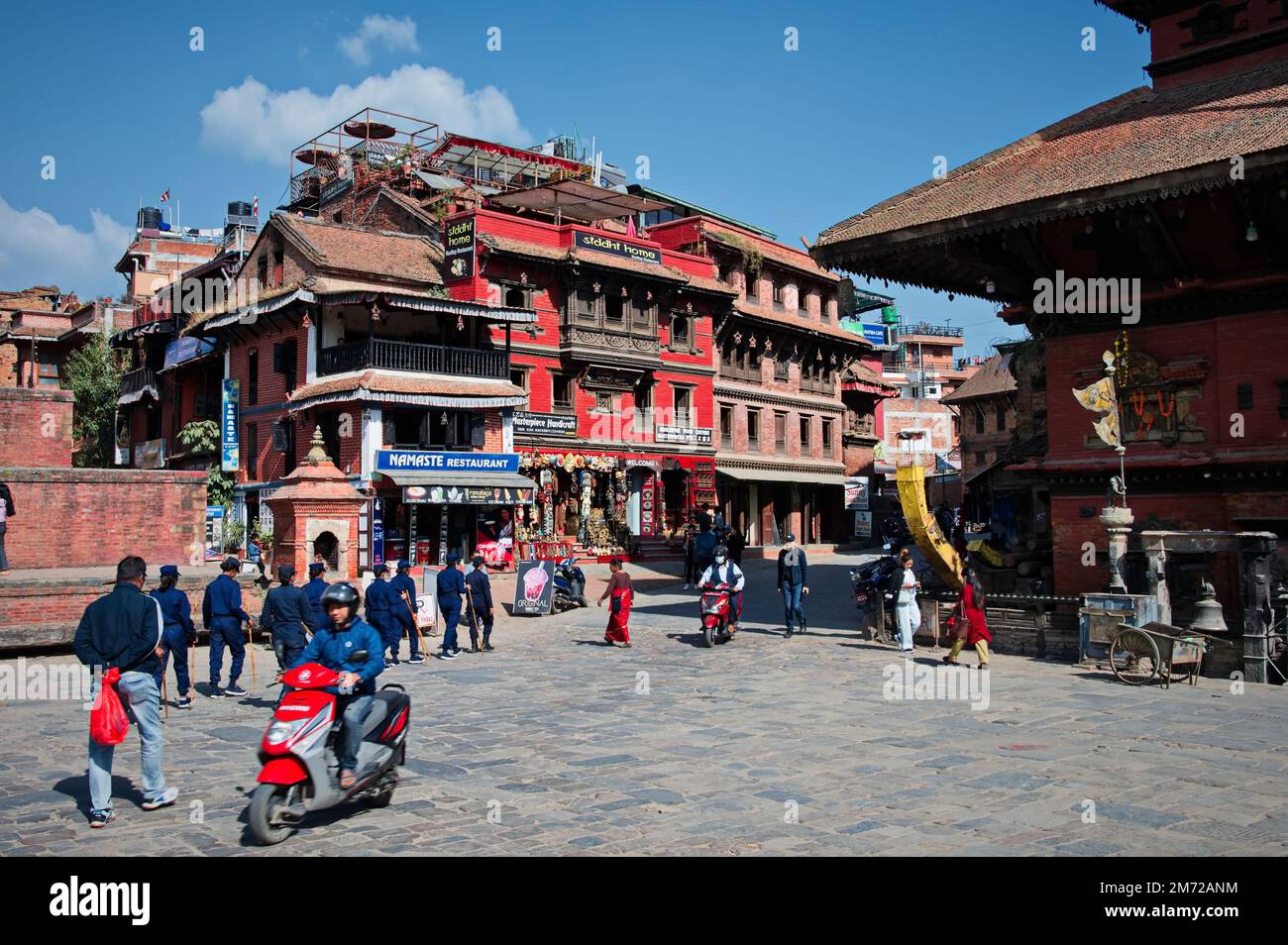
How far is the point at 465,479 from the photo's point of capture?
111 feet

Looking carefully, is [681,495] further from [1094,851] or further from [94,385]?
[1094,851]

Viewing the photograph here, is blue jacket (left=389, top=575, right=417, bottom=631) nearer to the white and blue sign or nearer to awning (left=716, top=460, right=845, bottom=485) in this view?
the white and blue sign

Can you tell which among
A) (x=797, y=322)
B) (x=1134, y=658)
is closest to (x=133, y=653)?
(x=1134, y=658)

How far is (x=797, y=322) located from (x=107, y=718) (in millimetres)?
44216

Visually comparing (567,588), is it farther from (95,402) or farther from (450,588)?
(95,402)

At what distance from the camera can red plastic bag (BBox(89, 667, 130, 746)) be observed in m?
7.49

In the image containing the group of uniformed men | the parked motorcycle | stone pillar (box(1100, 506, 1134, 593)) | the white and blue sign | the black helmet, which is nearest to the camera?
the black helmet

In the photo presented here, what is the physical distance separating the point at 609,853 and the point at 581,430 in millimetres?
32850

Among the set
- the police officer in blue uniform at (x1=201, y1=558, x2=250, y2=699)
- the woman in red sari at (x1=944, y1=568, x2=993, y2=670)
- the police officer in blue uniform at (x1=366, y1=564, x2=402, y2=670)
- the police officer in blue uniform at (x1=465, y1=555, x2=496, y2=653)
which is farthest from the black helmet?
the woman in red sari at (x1=944, y1=568, x2=993, y2=670)

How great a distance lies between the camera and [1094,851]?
22.3ft

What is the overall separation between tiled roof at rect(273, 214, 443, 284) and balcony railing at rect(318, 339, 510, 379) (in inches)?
117

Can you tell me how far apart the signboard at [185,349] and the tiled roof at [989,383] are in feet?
133

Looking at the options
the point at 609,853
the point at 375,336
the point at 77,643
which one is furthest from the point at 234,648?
the point at 375,336

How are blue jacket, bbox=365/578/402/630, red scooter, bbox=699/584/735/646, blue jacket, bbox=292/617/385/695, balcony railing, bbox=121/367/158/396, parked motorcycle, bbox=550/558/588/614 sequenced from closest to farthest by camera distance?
blue jacket, bbox=292/617/385/695 → blue jacket, bbox=365/578/402/630 → red scooter, bbox=699/584/735/646 → parked motorcycle, bbox=550/558/588/614 → balcony railing, bbox=121/367/158/396
